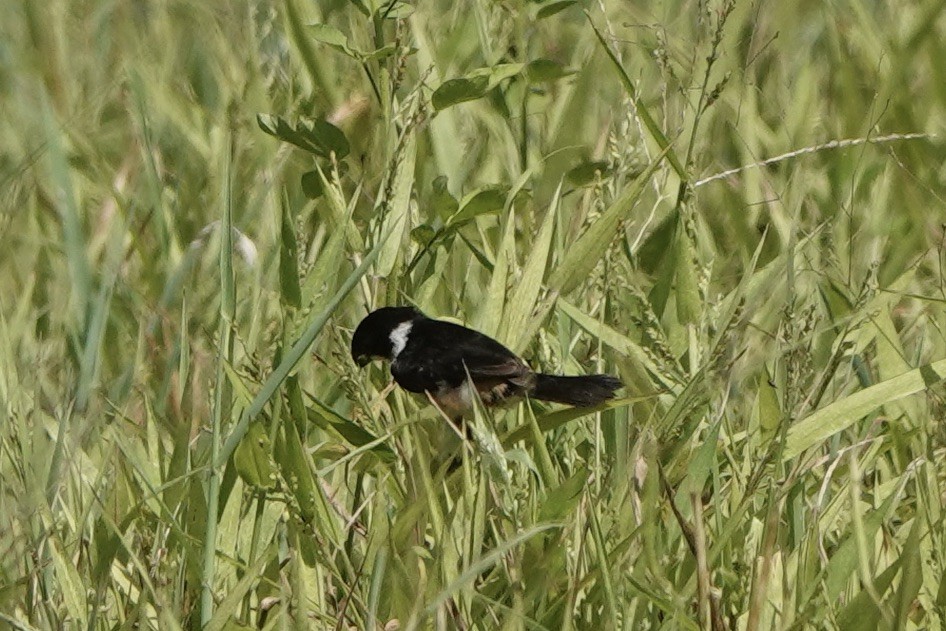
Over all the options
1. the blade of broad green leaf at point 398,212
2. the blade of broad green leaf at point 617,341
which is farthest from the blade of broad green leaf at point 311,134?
the blade of broad green leaf at point 617,341

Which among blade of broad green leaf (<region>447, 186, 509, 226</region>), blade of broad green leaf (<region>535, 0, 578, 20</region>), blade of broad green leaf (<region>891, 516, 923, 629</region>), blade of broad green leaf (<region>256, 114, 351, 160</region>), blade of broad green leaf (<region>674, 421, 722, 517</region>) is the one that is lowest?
blade of broad green leaf (<region>674, 421, 722, 517</region>)

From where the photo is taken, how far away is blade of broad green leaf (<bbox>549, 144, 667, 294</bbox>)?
277cm

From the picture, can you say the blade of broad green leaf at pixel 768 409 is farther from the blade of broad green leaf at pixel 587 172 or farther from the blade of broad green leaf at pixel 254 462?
the blade of broad green leaf at pixel 254 462

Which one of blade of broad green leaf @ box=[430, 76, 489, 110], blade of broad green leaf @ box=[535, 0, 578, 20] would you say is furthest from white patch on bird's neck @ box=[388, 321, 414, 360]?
blade of broad green leaf @ box=[535, 0, 578, 20]

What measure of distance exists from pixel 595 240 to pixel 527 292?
0.19m

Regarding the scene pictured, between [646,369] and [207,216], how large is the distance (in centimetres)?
162

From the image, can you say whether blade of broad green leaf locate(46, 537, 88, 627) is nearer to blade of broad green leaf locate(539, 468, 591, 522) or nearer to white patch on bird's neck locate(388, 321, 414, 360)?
blade of broad green leaf locate(539, 468, 591, 522)

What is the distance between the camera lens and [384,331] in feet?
10.4

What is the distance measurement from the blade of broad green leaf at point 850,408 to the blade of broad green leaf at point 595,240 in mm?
439

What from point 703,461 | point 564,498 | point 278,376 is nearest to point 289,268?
point 278,376

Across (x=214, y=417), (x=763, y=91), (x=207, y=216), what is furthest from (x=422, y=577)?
(x=763, y=91)

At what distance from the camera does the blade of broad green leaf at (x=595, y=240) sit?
2.77 meters

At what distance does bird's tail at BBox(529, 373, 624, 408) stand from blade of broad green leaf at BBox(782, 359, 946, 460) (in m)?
0.31

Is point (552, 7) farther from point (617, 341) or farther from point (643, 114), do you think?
point (617, 341)
